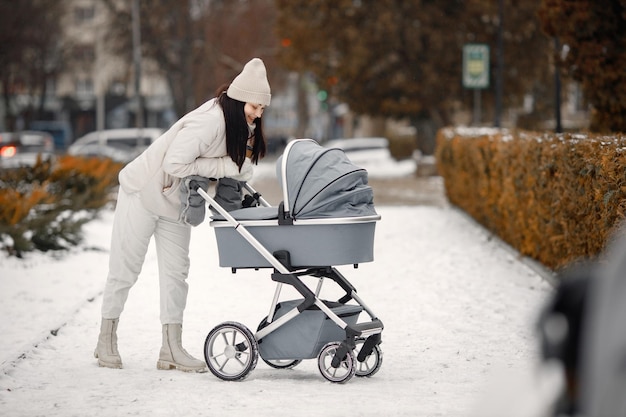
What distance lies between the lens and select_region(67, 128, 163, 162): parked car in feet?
124

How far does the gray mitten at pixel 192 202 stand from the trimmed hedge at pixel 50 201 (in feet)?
22.3

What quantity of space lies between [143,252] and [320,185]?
4.52ft

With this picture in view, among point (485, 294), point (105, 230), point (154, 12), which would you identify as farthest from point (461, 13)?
point (485, 294)

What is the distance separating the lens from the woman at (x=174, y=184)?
725cm

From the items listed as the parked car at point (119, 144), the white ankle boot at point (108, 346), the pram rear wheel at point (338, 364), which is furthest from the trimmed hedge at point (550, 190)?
the parked car at point (119, 144)

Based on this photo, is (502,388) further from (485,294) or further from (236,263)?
(485,294)

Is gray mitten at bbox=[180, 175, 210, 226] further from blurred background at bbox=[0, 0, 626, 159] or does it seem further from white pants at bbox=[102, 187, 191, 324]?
blurred background at bbox=[0, 0, 626, 159]

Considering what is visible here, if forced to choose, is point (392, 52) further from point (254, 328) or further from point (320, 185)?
point (320, 185)

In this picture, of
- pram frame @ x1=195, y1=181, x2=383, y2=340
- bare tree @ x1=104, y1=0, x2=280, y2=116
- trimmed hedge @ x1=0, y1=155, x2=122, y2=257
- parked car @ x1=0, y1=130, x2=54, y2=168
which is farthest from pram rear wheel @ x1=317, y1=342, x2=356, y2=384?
bare tree @ x1=104, y1=0, x2=280, y2=116

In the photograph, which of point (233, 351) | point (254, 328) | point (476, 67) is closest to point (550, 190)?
point (254, 328)

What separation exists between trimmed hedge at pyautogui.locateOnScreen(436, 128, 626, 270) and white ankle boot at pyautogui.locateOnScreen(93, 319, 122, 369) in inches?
132

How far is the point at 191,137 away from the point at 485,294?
472cm

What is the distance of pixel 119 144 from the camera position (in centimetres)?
4366

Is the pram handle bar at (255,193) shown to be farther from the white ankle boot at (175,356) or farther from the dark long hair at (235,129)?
the white ankle boot at (175,356)
